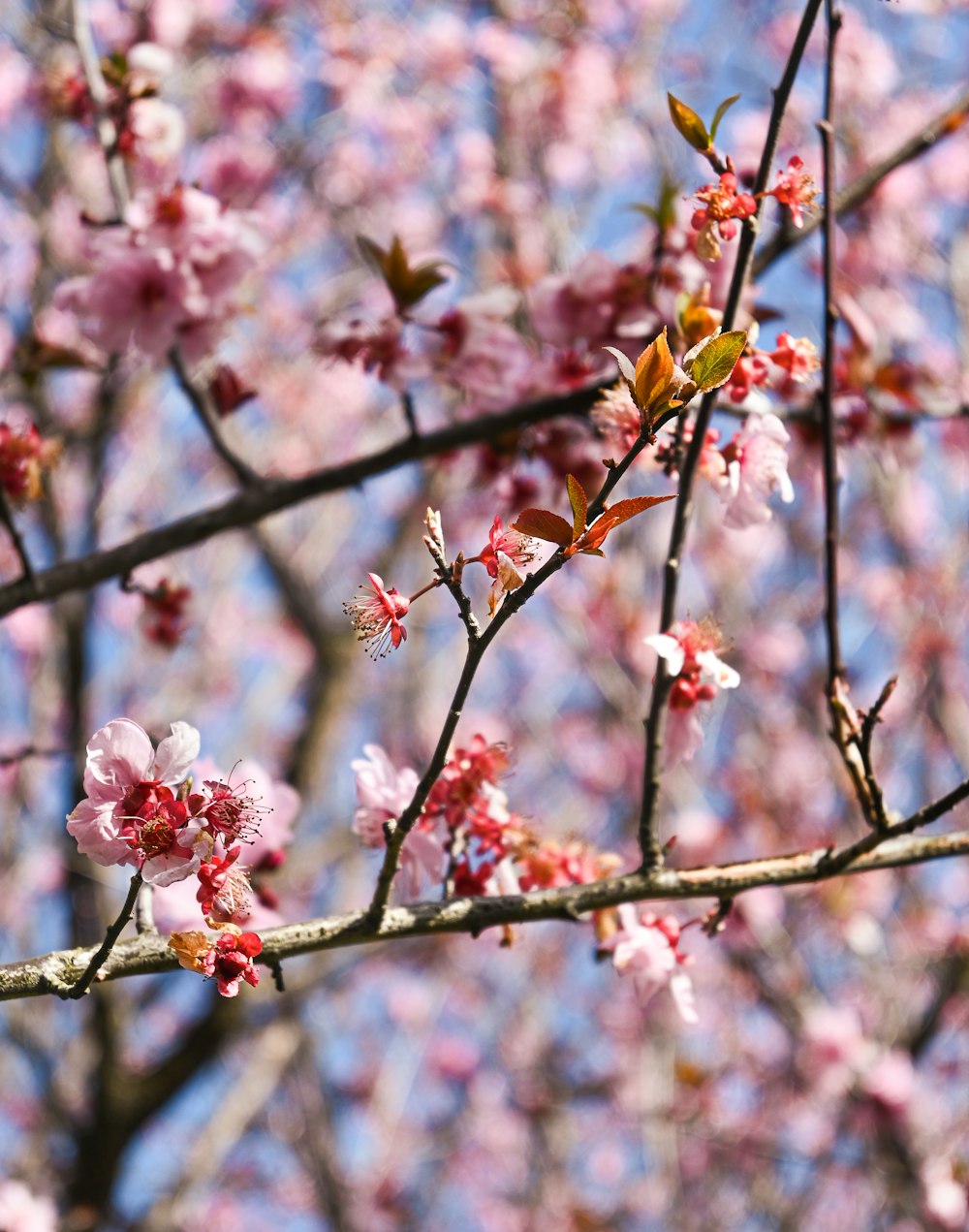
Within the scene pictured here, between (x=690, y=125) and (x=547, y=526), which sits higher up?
(x=690, y=125)

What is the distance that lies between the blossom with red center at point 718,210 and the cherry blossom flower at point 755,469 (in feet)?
0.73

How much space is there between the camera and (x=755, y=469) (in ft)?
4.58

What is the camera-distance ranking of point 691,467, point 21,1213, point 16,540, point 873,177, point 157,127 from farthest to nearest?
point 21,1213 → point 157,127 → point 873,177 → point 16,540 → point 691,467

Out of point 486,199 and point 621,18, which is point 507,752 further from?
point 621,18

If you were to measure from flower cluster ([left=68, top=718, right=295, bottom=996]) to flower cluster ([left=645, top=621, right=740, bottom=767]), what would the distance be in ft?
1.62

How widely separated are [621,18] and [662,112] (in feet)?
5.65

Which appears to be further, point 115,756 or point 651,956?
point 651,956

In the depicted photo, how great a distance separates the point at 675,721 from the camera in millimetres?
1478

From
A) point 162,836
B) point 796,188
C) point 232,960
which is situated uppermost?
point 796,188

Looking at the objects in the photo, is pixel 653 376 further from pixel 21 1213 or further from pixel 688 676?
pixel 21 1213

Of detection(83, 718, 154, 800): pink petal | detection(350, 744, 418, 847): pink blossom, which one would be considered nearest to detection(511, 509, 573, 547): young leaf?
detection(83, 718, 154, 800): pink petal

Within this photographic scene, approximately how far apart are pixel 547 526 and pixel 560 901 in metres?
0.48

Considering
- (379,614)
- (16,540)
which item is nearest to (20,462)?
(16,540)

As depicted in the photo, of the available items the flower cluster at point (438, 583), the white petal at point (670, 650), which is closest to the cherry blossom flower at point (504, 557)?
the flower cluster at point (438, 583)
